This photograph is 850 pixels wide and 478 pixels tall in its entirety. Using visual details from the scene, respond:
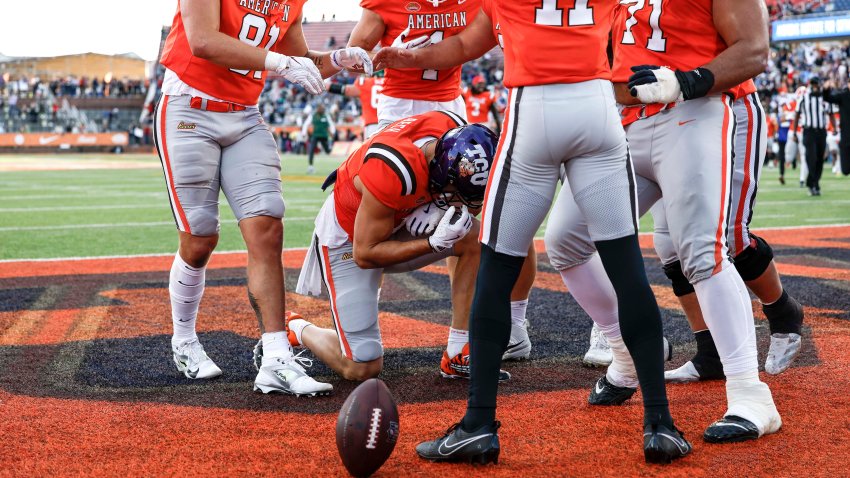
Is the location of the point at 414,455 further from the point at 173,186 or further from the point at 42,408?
the point at 173,186

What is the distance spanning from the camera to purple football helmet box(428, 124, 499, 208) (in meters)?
3.67

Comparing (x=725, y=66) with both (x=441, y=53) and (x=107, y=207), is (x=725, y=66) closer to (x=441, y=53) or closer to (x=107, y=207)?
(x=441, y=53)

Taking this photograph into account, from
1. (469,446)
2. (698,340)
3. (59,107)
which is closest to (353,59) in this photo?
(698,340)

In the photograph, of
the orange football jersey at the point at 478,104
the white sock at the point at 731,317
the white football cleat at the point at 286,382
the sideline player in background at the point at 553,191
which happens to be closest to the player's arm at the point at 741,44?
the sideline player in background at the point at 553,191

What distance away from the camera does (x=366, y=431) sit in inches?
116

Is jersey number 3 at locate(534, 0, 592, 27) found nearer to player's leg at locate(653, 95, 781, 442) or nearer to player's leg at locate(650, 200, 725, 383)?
player's leg at locate(653, 95, 781, 442)

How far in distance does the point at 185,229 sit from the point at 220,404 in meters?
0.95

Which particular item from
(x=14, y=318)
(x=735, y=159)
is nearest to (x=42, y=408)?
(x=14, y=318)

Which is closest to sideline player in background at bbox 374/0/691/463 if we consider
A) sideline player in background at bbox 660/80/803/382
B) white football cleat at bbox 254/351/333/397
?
sideline player in background at bbox 660/80/803/382

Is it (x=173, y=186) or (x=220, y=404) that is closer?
(x=220, y=404)

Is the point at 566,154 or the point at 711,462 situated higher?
the point at 566,154

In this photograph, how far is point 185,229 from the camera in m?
4.44

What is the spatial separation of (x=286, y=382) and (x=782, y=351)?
224cm

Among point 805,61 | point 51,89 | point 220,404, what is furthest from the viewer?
point 51,89
